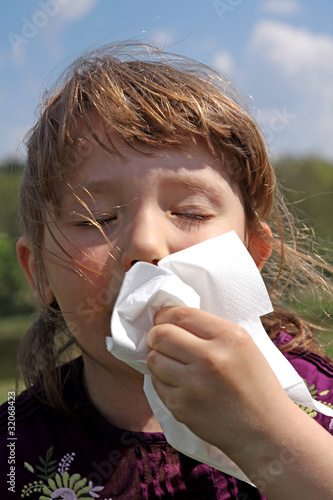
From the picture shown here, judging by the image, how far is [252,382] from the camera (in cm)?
110

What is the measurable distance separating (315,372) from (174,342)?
93cm

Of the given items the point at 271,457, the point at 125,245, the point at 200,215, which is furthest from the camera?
the point at 200,215

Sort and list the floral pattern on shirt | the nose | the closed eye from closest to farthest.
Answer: the nose < the closed eye < the floral pattern on shirt

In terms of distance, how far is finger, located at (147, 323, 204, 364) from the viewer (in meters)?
1.09

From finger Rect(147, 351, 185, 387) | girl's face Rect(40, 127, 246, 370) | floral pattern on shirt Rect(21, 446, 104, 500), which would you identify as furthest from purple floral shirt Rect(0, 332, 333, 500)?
finger Rect(147, 351, 185, 387)

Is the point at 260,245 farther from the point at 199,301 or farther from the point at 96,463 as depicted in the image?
the point at 96,463

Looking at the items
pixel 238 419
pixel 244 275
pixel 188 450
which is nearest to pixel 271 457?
pixel 238 419

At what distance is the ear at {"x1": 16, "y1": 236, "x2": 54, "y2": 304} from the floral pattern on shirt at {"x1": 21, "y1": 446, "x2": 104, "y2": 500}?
0.50 metres

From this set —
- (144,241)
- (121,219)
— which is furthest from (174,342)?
(121,219)

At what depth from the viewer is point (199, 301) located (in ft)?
4.05

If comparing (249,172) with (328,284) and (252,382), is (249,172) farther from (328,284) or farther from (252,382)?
(252,382)

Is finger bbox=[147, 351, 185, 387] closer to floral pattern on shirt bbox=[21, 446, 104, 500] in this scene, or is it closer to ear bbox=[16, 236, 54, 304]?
floral pattern on shirt bbox=[21, 446, 104, 500]

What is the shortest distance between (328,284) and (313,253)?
174mm

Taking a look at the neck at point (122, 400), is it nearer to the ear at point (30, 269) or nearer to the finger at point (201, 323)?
the ear at point (30, 269)
